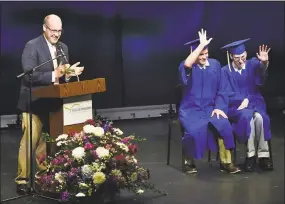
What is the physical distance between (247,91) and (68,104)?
1.96 metres

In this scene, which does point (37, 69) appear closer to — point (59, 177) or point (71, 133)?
point (71, 133)

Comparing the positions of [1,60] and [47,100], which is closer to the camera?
[47,100]

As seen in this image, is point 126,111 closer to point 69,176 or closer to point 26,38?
point 26,38

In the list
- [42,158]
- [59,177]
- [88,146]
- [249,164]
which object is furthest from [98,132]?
[249,164]

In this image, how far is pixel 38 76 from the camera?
3.90 meters

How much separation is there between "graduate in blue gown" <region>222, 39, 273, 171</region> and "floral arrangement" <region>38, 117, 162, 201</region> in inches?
55.1

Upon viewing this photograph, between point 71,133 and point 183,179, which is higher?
point 71,133

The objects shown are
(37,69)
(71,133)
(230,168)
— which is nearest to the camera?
(71,133)

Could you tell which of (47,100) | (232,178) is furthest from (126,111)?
(47,100)

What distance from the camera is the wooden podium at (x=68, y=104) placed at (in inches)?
143

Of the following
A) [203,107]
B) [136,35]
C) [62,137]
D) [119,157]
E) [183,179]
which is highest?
[136,35]

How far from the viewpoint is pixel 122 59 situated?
6.61 meters

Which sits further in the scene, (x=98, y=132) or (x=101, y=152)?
(x=98, y=132)

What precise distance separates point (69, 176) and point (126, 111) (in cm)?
291
